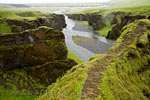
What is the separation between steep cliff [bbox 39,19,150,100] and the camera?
33.1ft

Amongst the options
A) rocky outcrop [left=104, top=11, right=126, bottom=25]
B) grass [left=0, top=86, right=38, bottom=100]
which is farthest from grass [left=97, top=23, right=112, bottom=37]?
grass [left=0, top=86, right=38, bottom=100]

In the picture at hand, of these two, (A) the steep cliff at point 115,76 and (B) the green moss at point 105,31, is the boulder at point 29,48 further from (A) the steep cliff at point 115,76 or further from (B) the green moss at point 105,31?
(B) the green moss at point 105,31

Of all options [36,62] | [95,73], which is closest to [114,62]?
[95,73]

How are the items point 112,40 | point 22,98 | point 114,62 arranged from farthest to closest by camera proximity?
point 112,40, point 22,98, point 114,62

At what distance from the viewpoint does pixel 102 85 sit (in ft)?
35.2

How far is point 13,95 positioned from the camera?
2361 centimetres

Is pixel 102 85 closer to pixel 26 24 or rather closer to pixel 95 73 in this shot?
pixel 95 73

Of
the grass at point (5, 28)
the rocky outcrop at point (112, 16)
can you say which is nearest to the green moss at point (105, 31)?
the rocky outcrop at point (112, 16)

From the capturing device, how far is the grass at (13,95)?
23203 mm

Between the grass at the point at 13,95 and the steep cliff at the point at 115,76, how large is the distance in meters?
11.9

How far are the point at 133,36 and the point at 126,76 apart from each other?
10081 millimetres

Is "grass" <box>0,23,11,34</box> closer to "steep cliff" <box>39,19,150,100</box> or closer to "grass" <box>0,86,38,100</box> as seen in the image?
"grass" <box>0,86,38,100</box>

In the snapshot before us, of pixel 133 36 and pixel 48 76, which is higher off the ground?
pixel 133 36

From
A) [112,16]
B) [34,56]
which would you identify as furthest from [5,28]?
[112,16]
